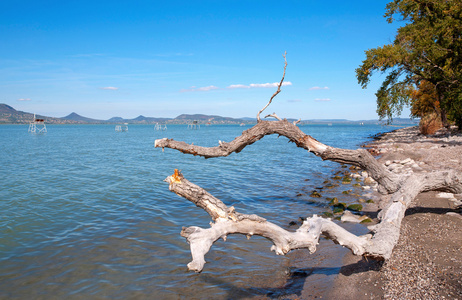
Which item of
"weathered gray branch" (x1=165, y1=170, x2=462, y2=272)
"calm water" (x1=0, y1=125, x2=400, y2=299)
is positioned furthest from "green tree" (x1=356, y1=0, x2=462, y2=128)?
"weathered gray branch" (x1=165, y1=170, x2=462, y2=272)

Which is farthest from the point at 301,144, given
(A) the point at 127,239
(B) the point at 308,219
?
(A) the point at 127,239

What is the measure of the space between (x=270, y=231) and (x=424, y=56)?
24.6 m

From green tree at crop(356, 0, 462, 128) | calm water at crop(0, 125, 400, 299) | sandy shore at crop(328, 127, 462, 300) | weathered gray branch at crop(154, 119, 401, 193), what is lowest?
calm water at crop(0, 125, 400, 299)

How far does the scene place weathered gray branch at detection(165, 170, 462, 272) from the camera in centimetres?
414

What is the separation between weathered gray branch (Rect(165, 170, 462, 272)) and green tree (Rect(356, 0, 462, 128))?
60.7 feet

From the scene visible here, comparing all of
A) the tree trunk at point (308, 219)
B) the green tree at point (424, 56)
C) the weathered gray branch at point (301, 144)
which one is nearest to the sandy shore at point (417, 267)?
the tree trunk at point (308, 219)

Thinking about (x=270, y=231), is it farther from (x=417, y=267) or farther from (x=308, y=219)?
(x=417, y=267)

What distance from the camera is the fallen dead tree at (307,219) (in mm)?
4509

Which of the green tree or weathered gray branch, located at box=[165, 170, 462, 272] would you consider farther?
the green tree

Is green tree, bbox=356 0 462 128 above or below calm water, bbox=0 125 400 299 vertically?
above

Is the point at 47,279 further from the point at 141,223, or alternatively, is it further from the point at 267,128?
the point at 267,128

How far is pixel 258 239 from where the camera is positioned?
873cm

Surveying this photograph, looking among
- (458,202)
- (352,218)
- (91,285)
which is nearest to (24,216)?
(91,285)

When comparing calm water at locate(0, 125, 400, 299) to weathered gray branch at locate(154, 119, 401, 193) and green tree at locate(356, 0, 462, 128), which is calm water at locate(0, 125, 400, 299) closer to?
weathered gray branch at locate(154, 119, 401, 193)
